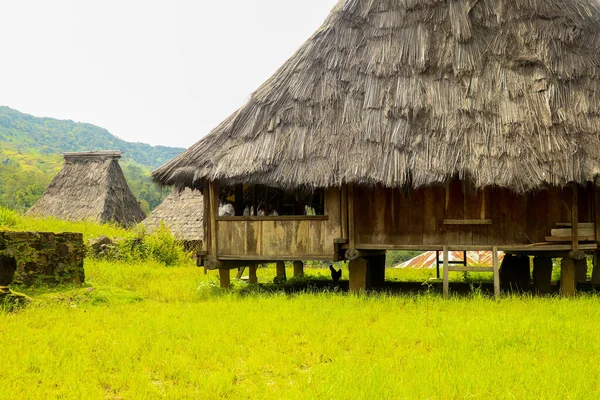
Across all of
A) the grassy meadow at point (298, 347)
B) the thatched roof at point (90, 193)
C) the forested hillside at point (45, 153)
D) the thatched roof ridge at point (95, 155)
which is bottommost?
the grassy meadow at point (298, 347)

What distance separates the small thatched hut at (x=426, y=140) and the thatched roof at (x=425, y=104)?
27mm

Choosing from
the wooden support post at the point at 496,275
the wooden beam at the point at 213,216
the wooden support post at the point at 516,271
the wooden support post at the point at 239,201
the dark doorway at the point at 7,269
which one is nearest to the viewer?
the dark doorway at the point at 7,269

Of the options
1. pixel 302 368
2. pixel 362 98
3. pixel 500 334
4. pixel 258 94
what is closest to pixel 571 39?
pixel 362 98

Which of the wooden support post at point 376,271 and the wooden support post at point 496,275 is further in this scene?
the wooden support post at point 376,271

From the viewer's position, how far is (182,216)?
25812 millimetres

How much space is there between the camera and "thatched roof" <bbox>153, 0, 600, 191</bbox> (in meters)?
10.8

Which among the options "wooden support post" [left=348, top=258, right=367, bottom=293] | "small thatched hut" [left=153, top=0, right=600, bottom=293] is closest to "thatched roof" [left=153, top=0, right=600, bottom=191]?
"small thatched hut" [left=153, top=0, right=600, bottom=293]

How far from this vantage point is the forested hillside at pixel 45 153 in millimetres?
55803

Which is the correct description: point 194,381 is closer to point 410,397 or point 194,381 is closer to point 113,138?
point 410,397

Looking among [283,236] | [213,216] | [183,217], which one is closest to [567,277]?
[283,236]

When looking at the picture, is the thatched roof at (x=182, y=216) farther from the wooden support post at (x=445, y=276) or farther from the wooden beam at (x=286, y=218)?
the wooden support post at (x=445, y=276)

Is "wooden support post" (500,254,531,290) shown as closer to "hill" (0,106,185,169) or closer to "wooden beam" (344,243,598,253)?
"wooden beam" (344,243,598,253)

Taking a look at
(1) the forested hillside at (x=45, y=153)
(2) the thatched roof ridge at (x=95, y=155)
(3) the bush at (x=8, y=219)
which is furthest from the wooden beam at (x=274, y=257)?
(1) the forested hillside at (x=45, y=153)

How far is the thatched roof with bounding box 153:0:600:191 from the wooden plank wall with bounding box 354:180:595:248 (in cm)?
95
